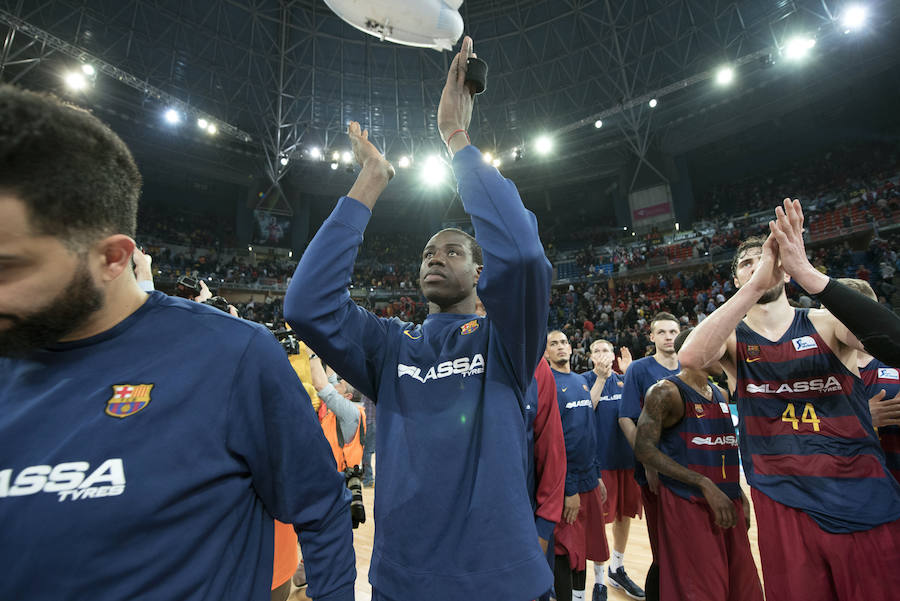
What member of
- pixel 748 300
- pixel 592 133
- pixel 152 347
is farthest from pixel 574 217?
pixel 152 347

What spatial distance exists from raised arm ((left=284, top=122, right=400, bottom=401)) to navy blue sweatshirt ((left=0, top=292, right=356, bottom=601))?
246 mm

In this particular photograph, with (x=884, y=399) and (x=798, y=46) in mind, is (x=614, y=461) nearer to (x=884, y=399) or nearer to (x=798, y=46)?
(x=884, y=399)

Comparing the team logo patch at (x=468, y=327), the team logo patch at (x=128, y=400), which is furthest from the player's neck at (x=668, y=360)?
→ the team logo patch at (x=128, y=400)

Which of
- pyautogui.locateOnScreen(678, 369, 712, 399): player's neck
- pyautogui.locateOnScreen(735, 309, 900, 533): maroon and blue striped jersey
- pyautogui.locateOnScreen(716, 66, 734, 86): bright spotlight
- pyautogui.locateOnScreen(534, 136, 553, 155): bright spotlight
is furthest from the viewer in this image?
pyautogui.locateOnScreen(534, 136, 553, 155): bright spotlight

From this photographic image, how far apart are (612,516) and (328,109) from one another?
701 inches

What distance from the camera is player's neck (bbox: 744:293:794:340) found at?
7.30 ft

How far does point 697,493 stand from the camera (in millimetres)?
2578

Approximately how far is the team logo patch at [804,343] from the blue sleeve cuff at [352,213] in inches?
88.3

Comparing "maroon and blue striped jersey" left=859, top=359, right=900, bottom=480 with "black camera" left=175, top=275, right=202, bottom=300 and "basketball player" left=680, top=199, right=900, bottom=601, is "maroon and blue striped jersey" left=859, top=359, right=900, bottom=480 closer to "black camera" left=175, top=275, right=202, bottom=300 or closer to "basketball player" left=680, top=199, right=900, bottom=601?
"basketball player" left=680, top=199, right=900, bottom=601

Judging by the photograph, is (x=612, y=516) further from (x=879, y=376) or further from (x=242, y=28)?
(x=242, y=28)

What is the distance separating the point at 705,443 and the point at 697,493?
0.36m

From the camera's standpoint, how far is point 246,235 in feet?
73.4

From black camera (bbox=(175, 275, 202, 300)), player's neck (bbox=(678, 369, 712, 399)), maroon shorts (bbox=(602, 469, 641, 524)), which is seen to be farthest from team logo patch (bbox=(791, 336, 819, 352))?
black camera (bbox=(175, 275, 202, 300))

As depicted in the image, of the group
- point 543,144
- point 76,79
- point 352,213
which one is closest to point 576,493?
point 352,213
